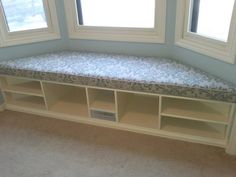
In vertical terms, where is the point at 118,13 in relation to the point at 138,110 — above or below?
above

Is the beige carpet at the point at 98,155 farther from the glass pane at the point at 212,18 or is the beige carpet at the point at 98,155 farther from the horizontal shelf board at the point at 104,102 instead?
the glass pane at the point at 212,18

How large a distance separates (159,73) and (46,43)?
131 centimetres

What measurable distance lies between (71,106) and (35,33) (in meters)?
0.87

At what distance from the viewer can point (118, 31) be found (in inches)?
89.4

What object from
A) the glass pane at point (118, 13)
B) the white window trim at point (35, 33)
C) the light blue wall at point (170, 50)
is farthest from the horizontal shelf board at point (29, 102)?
the glass pane at point (118, 13)

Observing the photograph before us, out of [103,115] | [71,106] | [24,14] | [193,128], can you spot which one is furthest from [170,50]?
[24,14]

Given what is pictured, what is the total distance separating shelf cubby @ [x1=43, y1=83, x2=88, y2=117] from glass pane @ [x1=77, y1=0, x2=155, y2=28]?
0.76m

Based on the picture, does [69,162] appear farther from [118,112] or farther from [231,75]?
[231,75]

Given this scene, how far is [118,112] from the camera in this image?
6.61ft

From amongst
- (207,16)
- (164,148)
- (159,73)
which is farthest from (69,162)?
(207,16)

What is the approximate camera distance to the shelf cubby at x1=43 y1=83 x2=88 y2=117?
223cm

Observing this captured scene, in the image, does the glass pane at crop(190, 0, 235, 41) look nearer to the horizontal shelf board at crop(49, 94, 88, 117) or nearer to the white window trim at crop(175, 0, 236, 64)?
the white window trim at crop(175, 0, 236, 64)

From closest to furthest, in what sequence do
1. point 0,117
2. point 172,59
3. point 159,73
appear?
1. point 159,73
2. point 172,59
3. point 0,117

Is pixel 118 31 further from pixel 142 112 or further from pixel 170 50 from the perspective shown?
pixel 142 112
